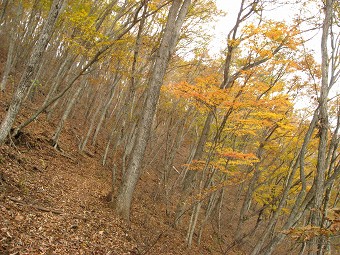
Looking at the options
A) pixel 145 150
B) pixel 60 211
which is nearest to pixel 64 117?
pixel 145 150

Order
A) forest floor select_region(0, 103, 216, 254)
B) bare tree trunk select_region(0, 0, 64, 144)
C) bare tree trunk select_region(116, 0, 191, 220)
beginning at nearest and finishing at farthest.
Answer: forest floor select_region(0, 103, 216, 254) → bare tree trunk select_region(0, 0, 64, 144) → bare tree trunk select_region(116, 0, 191, 220)

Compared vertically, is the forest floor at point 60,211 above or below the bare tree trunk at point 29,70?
below

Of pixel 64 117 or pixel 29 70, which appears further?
pixel 64 117

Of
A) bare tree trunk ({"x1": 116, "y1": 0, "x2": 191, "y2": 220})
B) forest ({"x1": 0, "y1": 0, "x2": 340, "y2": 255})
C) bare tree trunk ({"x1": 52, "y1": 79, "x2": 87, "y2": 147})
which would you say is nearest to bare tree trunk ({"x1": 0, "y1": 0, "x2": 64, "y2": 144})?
forest ({"x1": 0, "y1": 0, "x2": 340, "y2": 255})

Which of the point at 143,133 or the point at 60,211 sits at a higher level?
the point at 143,133

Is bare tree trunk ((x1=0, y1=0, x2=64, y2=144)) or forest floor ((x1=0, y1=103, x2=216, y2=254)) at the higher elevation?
bare tree trunk ((x1=0, y1=0, x2=64, y2=144))

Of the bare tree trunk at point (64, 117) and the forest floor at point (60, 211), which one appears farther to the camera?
the bare tree trunk at point (64, 117)

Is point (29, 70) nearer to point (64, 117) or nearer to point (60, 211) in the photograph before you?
point (60, 211)

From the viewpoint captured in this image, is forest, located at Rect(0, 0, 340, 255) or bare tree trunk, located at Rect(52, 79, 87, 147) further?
bare tree trunk, located at Rect(52, 79, 87, 147)

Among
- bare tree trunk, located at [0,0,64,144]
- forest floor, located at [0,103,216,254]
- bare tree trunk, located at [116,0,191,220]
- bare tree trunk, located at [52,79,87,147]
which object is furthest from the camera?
bare tree trunk, located at [52,79,87,147]

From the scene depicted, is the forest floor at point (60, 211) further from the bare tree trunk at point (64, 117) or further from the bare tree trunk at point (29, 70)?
the bare tree trunk at point (29, 70)

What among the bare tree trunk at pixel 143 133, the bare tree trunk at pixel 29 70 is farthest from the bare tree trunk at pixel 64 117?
the bare tree trunk at pixel 143 133

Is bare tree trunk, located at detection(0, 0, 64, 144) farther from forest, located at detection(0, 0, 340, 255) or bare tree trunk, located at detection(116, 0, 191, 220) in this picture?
bare tree trunk, located at detection(116, 0, 191, 220)

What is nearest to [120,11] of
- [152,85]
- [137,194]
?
[152,85]
